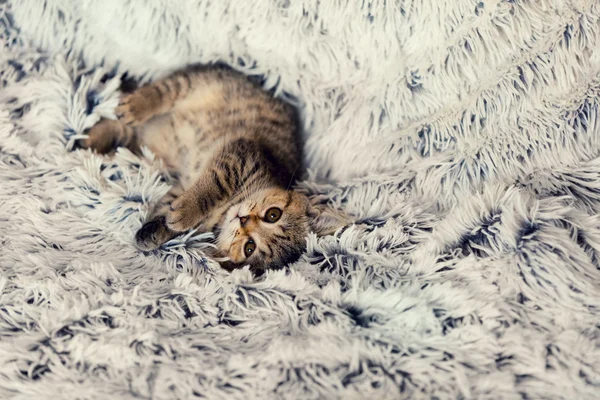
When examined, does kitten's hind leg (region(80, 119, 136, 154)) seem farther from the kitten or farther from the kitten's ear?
the kitten's ear

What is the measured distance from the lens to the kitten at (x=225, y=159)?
1115 millimetres

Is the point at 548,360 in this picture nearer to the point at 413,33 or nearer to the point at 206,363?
the point at 206,363

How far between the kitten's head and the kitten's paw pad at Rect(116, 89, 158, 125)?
321 millimetres

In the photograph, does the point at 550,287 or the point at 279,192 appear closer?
the point at 550,287

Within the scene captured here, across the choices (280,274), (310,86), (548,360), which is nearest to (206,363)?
(280,274)

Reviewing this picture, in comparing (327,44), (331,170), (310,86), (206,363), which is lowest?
(206,363)

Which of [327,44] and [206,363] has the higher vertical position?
[327,44]

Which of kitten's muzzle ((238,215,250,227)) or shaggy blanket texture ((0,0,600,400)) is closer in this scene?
shaggy blanket texture ((0,0,600,400))

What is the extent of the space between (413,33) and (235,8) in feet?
1.34

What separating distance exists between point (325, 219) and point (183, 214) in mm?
293

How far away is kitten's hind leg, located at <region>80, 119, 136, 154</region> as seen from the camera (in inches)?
47.5

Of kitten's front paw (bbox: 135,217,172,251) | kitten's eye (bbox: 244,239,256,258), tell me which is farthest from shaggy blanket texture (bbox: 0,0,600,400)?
kitten's eye (bbox: 244,239,256,258)

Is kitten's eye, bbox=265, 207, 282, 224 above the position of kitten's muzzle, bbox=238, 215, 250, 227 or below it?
above

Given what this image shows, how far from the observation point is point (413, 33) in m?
1.12
